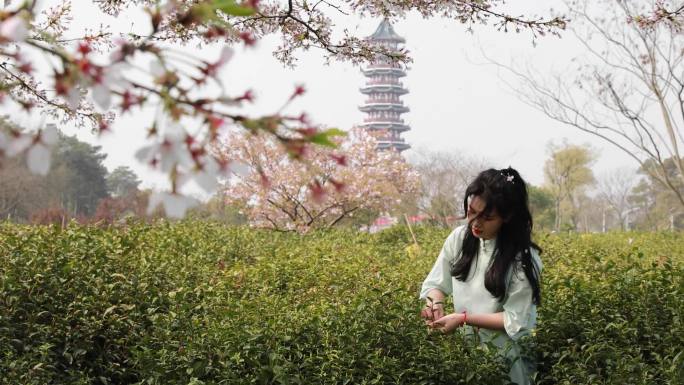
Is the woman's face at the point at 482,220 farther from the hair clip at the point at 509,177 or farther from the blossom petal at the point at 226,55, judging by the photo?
the blossom petal at the point at 226,55

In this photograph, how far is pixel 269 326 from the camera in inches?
129

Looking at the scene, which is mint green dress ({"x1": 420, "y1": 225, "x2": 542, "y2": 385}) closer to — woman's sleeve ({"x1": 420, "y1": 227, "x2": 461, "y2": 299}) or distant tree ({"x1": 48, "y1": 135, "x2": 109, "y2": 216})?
woman's sleeve ({"x1": 420, "y1": 227, "x2": 461, "y2": 299})

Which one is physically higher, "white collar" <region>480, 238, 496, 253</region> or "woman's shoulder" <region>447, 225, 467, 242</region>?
"woman's shoulder" <region>447, 225, 467, 242</region>

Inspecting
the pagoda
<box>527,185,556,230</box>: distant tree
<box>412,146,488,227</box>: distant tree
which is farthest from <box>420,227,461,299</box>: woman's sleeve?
the pagoda

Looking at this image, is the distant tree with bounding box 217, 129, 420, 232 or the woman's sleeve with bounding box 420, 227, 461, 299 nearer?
the woman's sleeve with bounding box 420, 227, 461, 299

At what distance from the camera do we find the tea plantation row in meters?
3.04

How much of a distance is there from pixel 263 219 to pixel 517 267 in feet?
50.0

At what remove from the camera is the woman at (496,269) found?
2.95 metres

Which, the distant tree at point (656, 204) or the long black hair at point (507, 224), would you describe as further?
the distant tree at point (656, 204)

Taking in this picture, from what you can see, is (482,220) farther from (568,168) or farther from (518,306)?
(568,168)

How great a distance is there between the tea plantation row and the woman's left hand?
3.8 inches

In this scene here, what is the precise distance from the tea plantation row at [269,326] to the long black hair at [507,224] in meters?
0.32

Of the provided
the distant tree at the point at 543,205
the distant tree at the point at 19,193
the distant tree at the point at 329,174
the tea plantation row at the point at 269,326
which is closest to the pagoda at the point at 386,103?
the distant tree at the point at 543,205

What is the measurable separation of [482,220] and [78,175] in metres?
27.6
